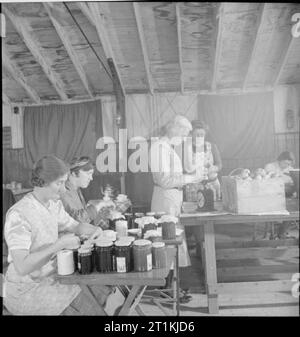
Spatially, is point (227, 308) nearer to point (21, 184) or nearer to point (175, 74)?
point (21, 184)

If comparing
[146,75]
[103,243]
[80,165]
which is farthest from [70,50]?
[103,243]

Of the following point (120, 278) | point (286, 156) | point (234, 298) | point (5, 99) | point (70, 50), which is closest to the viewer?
point (120, 278)

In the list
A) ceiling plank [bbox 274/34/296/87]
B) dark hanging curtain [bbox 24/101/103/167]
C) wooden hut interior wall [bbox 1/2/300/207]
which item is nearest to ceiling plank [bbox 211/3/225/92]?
wooden hut interior wall [bbox 1/2/300/207]

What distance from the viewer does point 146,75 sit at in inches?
94.1

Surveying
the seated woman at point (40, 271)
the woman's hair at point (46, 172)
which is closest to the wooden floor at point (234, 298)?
the seated woman at point (40, 271)

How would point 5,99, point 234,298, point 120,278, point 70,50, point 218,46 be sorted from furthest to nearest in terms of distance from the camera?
point 218,46 < point 70,50 < point 234,298 < point 5,99 < point 120,278

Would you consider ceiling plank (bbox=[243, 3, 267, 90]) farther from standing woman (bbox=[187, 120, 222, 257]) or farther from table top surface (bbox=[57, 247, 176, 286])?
table top surface (bbox=[57, 247, 176, 286])

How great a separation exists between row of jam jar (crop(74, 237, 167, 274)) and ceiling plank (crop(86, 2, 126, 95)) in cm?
144

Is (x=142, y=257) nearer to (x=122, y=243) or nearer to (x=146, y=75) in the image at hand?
(x=122, y=243)

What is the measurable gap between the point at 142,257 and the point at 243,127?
1.13 meters

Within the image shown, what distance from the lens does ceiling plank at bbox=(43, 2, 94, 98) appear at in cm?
215

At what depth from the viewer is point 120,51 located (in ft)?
8.39

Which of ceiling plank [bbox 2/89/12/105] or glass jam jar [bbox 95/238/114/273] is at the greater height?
ceiling plank [bbox 2/89/12/105]

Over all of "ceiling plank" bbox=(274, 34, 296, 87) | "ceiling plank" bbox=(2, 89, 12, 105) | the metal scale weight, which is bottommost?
the metal scale weight
